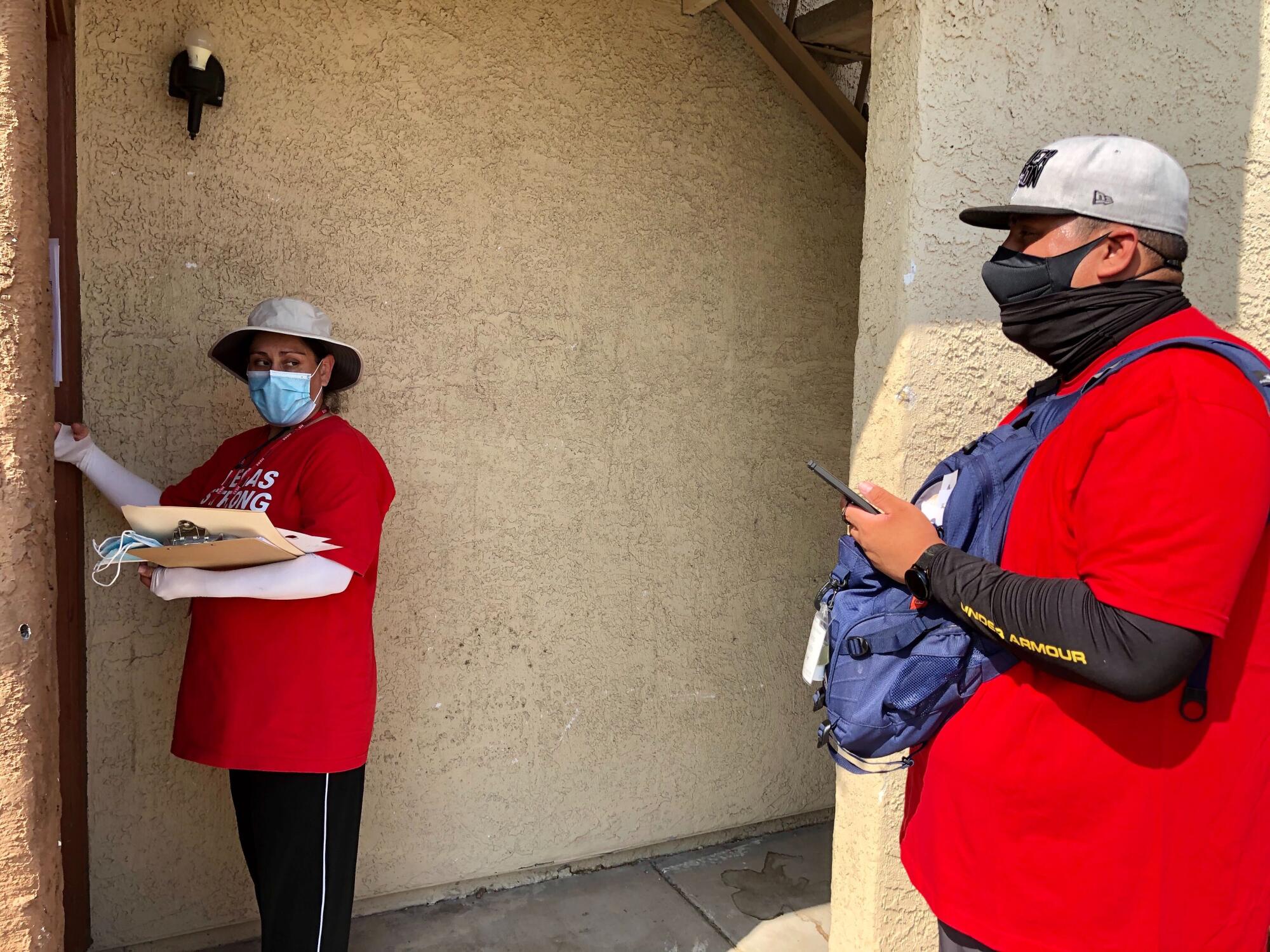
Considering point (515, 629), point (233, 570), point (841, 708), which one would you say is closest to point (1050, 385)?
point (841, 708)

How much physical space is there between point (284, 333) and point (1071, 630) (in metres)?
2.12

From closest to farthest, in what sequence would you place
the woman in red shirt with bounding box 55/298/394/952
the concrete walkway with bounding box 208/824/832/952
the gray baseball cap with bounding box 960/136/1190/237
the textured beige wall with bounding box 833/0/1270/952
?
the gray baseball cap with bounding box 960/136/1190/237 → the textured beige wall with bounding box 833/0/1270/952 → the woman in red shirt with bounding box 55/298/394/952 → the concrete walkway with bounding box 208/824/832/952

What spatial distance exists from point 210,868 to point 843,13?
3.70 meters

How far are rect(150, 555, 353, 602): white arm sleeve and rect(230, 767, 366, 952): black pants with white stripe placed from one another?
54 cm

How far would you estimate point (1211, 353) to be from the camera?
134cm

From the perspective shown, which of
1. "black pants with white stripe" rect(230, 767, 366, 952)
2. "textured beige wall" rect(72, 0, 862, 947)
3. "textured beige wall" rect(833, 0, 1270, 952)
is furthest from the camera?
"textured beige wall" rect(72, 0, 862, 947)

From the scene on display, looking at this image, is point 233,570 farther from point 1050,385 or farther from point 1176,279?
point 1176,279

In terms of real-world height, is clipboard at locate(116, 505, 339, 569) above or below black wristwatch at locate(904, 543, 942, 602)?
below

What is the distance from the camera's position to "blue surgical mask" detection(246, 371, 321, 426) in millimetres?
2615

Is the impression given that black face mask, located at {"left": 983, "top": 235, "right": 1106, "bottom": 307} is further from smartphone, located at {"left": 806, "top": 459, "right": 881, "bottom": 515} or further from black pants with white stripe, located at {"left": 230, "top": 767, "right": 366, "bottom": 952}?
black pants with white stripe, located at {"left": 230, "top": 767, "right": 366, "bottom": 952}

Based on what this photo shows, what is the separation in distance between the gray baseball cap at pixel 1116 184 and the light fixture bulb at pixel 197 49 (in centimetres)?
245

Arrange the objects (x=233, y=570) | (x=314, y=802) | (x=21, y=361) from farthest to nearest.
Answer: (x=314, y=802) < (x=233, y=570) < (x=21, y=361)

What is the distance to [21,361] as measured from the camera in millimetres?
1618

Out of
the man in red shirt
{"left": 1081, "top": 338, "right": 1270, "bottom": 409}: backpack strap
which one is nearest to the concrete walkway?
the man in red shirt
